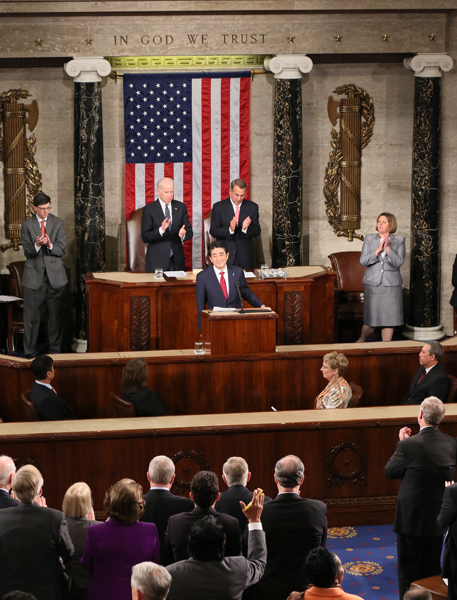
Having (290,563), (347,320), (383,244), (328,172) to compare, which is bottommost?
(290,563)

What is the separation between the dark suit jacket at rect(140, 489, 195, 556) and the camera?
482cm

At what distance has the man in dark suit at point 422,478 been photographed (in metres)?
5.39

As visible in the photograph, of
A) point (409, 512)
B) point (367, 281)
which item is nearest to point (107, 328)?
point (367, 281)

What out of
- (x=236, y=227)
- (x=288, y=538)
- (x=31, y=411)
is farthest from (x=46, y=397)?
(x=236, y=227)

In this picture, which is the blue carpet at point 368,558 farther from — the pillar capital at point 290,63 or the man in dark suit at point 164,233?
the pillar capital at point 290,63

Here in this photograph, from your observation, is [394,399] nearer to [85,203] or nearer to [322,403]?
[322,403]

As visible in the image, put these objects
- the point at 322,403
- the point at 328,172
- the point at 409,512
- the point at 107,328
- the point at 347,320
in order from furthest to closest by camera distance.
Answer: the point at 328,172
the point at 347,320
the point at 107,328
the point at 322,403
the point at 409,512

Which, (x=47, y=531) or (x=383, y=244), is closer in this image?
(x=47, y=531)

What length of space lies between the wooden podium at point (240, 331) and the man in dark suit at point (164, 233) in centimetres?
252

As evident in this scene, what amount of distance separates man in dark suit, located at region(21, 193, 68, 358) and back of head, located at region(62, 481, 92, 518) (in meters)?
6.00

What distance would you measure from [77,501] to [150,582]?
122 cm

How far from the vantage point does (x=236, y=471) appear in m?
4.83

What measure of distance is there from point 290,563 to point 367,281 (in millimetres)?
6107

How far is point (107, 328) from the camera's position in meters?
9.80
